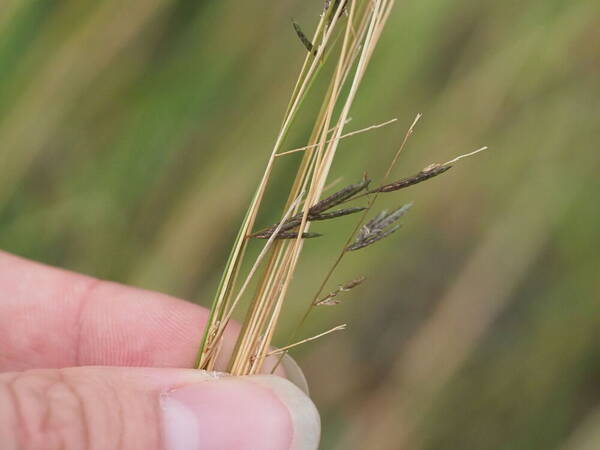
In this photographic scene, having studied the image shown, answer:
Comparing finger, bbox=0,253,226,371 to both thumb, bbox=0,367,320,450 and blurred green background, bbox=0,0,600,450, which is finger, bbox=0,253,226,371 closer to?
blurred green background, bbox=0,0,600,450

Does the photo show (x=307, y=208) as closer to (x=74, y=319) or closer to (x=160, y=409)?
(x=160, y=409)

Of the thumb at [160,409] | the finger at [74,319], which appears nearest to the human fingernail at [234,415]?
the thumb at [160,409]

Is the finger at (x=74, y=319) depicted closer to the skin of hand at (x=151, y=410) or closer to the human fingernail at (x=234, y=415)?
the skin of hand at (x=151, y=410)

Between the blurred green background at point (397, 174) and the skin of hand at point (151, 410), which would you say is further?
the blurred green background at point (397, 174)

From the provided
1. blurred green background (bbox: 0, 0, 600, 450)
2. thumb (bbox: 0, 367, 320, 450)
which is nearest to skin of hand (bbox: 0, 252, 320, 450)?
thumb (bbox: 0, 367, 320, 450)

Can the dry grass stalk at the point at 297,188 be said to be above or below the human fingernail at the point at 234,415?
above

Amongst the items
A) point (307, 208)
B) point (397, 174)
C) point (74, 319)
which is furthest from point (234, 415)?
point (397, 174)
